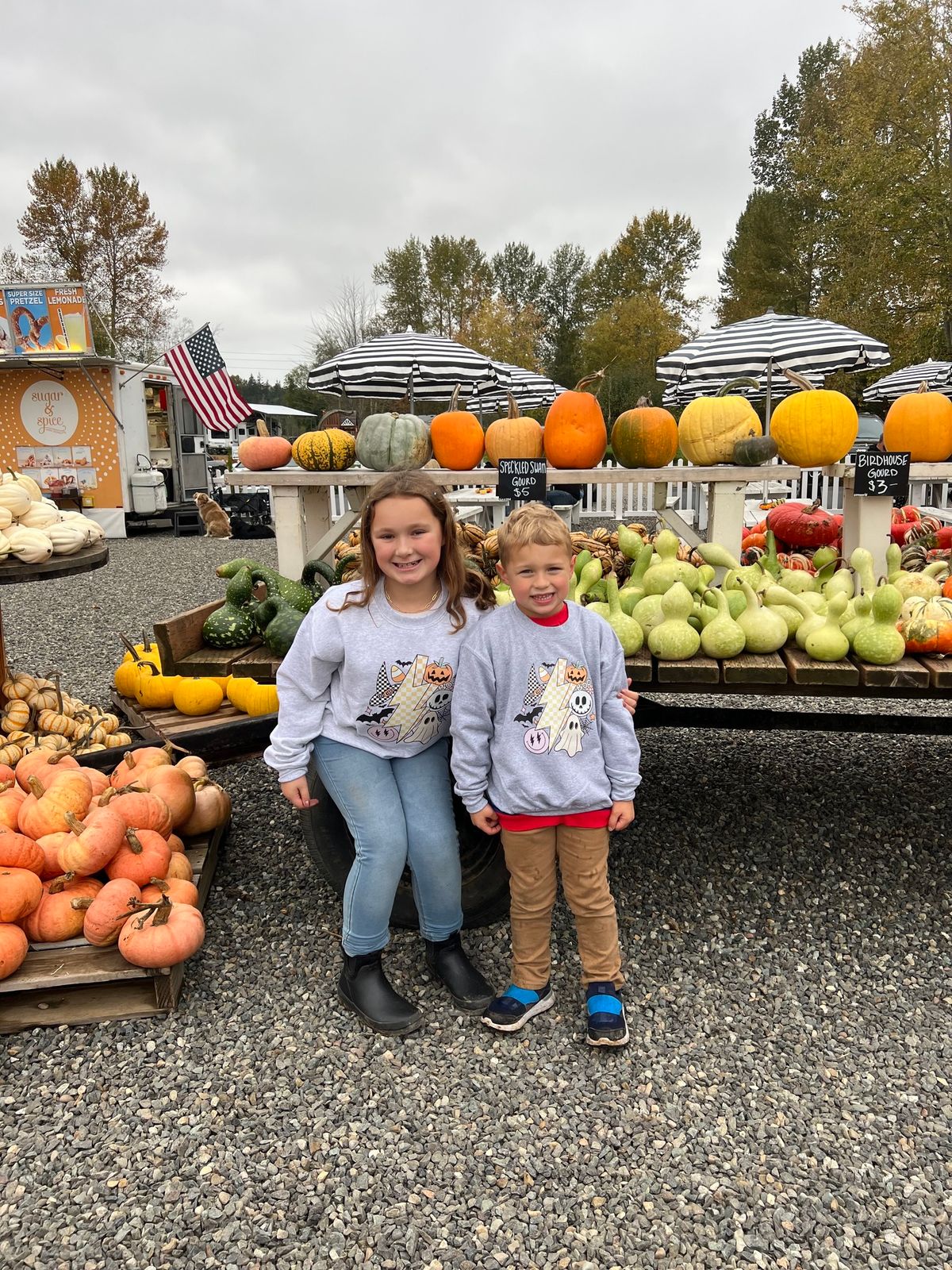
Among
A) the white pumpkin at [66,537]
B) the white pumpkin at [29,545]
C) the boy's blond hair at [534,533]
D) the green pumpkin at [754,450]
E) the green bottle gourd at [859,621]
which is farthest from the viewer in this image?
the green pumpkin at [754,450]

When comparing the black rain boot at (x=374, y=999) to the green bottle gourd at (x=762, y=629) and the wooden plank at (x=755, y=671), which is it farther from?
the green bottle gourd at (x=762, y=629)

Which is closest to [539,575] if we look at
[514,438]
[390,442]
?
[514,438]

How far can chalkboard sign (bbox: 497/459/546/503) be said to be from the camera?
3639mm

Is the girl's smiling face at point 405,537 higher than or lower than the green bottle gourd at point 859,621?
higher

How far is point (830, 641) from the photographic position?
8.86 ft

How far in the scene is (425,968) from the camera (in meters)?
2.75

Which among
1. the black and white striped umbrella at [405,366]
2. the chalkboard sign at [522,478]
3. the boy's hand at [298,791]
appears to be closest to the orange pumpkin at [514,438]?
the chalkboard sign at [522,478]

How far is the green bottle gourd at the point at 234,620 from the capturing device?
3.29m

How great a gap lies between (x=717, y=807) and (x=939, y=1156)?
1.91 metres

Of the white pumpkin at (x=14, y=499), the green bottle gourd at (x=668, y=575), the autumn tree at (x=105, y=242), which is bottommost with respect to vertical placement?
the green bottle gourd at (x=668, y=575)

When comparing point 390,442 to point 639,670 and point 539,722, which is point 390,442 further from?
point 539,722

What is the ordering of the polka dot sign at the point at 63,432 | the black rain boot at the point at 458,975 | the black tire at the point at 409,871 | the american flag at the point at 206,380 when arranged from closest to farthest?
the black rain boot at the point at 458,975
the black tire at the point at 409,871
the american flag at the point at 206,380
the polka dot sign at the point at 63,432

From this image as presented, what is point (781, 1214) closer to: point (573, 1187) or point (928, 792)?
Result: point (573, 1187)

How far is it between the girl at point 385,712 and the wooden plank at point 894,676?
0.76 meters
